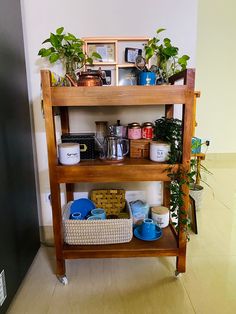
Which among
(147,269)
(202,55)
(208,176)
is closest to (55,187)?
(147,269)

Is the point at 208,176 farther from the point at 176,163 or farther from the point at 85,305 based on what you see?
the point at 85,305

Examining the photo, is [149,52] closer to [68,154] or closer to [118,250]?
[68,154]

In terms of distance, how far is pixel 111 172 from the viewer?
1067 mm

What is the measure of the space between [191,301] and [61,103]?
42.5 inches

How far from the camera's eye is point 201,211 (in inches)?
78.1

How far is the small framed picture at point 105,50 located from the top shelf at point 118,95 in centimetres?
43

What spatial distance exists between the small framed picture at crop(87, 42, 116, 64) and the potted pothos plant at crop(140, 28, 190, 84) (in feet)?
0.61

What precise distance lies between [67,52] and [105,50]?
0.22 m

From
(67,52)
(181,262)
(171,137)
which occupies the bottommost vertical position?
(181,262)

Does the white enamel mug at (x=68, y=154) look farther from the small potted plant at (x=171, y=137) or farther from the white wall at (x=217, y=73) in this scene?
the white wall at (x=217, y=73)

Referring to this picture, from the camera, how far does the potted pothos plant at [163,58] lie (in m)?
1.23

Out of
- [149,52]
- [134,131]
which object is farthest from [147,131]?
[149,52]

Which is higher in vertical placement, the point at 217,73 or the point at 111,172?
the point at 217,73

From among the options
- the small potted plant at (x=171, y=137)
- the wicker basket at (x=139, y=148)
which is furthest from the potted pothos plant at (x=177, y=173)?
the wicker basket at (x=139, y=148)
